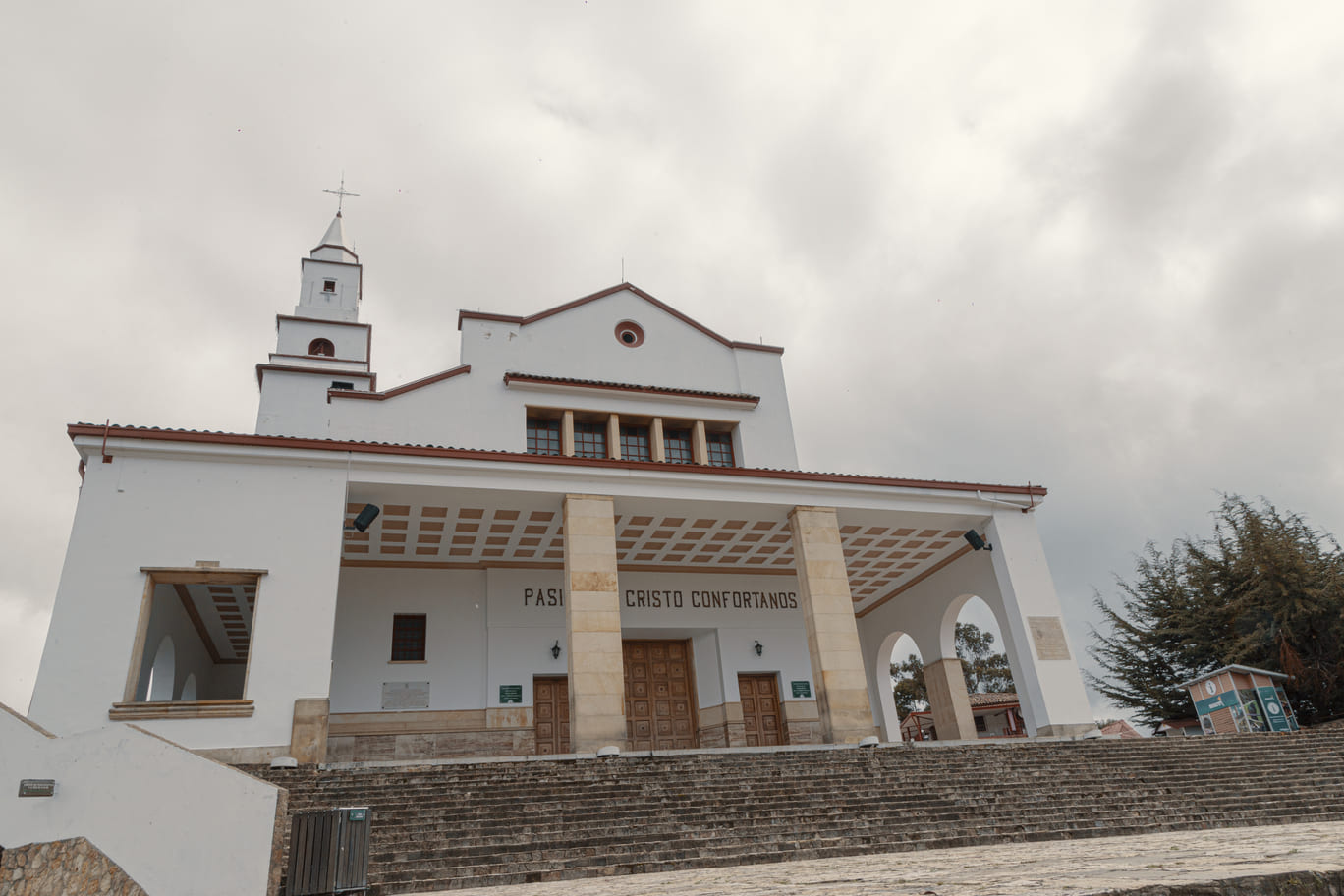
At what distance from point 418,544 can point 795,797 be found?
10.1 meters

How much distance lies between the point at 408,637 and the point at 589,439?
5.91 metres

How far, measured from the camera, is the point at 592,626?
13.6 metres

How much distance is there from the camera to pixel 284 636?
12.1 meters

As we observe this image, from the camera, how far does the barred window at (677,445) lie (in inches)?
781

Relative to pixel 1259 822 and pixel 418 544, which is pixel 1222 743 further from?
pixel 418 544

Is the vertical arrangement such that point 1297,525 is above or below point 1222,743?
above

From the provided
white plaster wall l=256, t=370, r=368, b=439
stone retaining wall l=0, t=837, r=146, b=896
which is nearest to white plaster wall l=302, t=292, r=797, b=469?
white plaster wall l=256, t=370, r=368, b=439

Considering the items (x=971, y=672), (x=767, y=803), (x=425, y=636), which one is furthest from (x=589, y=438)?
(x=971, y=672)

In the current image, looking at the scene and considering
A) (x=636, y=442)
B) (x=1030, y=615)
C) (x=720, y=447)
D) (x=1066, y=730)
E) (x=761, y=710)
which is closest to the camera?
(x=1066, y=730)

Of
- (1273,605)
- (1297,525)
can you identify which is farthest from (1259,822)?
(1297,525)

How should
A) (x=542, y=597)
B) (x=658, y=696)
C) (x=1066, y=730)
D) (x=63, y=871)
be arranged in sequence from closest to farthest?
(x=63, y=871), (x=1066, y=730), (x=542, y=597), (x=658, y=696)

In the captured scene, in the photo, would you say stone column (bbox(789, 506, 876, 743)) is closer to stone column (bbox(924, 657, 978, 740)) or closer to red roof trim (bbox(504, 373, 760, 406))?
red roof trim (bbox(504, 373, 760, 406))

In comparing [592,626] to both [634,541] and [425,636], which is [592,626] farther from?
[425,636]

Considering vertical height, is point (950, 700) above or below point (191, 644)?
below
